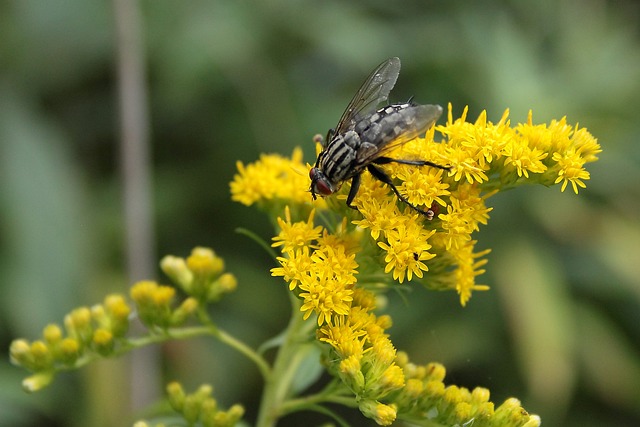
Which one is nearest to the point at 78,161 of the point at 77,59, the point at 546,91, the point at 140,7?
the point at 77,59

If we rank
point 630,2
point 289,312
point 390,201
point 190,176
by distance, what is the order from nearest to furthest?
point 390,201 → point 289,312 → point 190,176 → point 630,2

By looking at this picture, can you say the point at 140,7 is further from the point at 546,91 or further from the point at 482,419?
the point at 482,419

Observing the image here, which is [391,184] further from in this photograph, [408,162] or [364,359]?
[364,359]

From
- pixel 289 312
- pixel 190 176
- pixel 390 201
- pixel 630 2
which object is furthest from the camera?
pixel 630 2

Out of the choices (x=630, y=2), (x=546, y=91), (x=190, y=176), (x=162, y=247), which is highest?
(x=630, y=2)

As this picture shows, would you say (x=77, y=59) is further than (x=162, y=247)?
Yes
